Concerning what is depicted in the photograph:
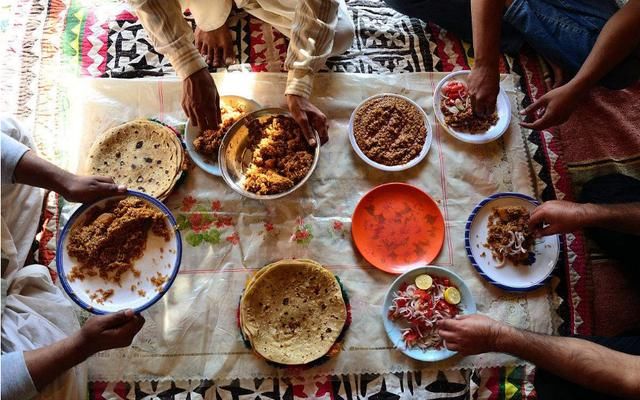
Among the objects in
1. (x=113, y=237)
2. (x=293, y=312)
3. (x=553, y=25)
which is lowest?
(x=293, y=312)

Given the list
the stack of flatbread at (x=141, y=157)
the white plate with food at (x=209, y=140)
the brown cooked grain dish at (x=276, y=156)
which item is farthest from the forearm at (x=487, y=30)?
the stack of flatbread at (x=141, y=157)

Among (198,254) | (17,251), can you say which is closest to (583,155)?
Answer: (198,254)

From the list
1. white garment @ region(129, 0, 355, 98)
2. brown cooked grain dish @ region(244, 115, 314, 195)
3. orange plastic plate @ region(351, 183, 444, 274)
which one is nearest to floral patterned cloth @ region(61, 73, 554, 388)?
orange plastic plate @ region(351, 183, 444, 274)

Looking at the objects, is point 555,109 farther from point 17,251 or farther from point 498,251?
point 17,251

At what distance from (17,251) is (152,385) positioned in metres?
0.61

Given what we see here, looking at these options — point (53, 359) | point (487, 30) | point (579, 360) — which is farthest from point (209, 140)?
point (579, 360)

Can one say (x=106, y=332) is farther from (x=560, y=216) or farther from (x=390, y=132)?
(x=560, y=216)

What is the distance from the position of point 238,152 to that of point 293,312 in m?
0.57

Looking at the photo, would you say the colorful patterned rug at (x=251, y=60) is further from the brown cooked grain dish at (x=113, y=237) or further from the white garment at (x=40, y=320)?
the brown cooked grain dish at (x=113, y=237)

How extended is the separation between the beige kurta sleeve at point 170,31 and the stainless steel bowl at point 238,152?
0.23m

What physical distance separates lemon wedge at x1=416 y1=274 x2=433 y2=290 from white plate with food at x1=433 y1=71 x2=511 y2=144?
0.54 metres

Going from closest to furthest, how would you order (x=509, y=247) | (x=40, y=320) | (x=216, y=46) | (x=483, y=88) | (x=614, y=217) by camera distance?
(x=40, y=320)
(x=614, y=217)
(x=509, y=247)
(x=483, y=88)
(x=216, y=46)

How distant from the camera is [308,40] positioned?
1705 millimetres

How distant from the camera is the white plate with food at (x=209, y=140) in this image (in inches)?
72.1
